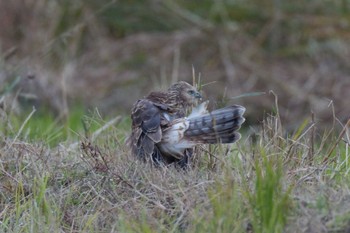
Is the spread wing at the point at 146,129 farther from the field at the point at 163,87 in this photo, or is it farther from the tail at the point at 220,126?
the tail at the point at 220,126

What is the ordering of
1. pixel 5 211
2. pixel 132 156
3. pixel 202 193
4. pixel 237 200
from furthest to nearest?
pixel 132 156, pixel 5 211, pixel 202 193, pixel 237 200

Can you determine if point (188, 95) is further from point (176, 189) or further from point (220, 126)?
point (176, 189)

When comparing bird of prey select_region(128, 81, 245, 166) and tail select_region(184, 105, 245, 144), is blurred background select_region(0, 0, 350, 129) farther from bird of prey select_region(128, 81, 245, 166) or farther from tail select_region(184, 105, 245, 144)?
tail select_region(184, 105, 245, 144)

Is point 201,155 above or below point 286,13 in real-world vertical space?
above

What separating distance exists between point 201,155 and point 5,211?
3.86 feet

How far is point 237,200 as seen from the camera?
467 centimetres

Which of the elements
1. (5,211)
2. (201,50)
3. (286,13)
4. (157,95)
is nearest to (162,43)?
(201,50)

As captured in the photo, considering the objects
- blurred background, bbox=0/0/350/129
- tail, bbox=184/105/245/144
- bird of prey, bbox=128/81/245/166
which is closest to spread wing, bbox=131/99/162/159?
bird of prey, bbox=128/81/245/166

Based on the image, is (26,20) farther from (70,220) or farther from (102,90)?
(70,220)

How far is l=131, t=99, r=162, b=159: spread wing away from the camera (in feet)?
18.6

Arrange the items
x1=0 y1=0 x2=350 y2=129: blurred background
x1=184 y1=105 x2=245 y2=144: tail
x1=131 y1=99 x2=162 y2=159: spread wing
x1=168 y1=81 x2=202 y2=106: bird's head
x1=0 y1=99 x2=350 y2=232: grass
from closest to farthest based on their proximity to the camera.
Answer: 1. x1=0 y1=99 x2=350 y2=232: grass
2. x1=184 y1=105 x2=245 y2=144: tail
3. x1=131 y1=99 x2=162 y2=159: spread wing
4. x1=168 y1=81 x2=202 y2=106: bird's head
5. x1=0 y1=0 x2=350 y2=129: blurred background

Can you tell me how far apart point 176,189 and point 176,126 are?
611 mm

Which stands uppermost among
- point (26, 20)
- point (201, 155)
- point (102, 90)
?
point (201, 155)

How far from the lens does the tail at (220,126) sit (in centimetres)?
544
